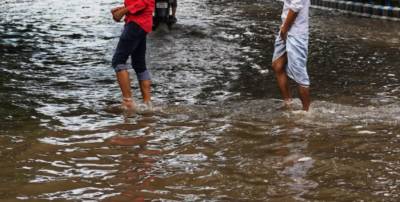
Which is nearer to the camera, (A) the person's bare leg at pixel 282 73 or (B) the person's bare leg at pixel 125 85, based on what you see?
(A) the person's bare leg at pixel 282 73

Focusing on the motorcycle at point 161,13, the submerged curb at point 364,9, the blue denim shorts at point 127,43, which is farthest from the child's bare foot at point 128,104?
the submerged curb at point 364,9

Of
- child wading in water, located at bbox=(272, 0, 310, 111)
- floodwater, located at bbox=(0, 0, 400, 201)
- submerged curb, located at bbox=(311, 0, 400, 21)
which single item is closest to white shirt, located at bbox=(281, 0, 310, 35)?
child wading in water, located at bbox=(272, 0, 310, 111)

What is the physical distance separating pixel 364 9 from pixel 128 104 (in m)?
12.3

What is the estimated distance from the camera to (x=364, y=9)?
18000 millimetres

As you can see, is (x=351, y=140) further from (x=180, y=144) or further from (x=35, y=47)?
(x=35, y=47)

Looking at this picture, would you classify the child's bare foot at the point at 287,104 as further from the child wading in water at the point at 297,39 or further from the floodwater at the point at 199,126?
the child wading in water at the point at 297,39

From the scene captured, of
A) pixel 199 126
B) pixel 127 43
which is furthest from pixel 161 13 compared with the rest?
pixel 199 126

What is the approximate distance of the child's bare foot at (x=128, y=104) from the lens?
281 inches

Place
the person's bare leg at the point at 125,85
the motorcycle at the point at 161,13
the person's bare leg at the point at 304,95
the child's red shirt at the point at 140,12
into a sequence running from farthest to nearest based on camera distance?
the motorcycle at the point at 161,13 < the person's bare leg at the point at 125,85 < the child's red shirt at the point at 140,12 < the person's bare leg at the point at 304,95

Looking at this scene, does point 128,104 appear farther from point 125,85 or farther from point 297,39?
point 297,39

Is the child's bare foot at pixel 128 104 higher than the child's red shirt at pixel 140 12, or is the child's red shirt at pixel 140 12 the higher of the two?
the child's red shirt at pixel 140 12

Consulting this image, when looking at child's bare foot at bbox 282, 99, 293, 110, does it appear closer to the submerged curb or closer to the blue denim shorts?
the blue denim shorts

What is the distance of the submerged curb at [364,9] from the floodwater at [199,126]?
174 inches

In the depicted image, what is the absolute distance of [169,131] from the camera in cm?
617
